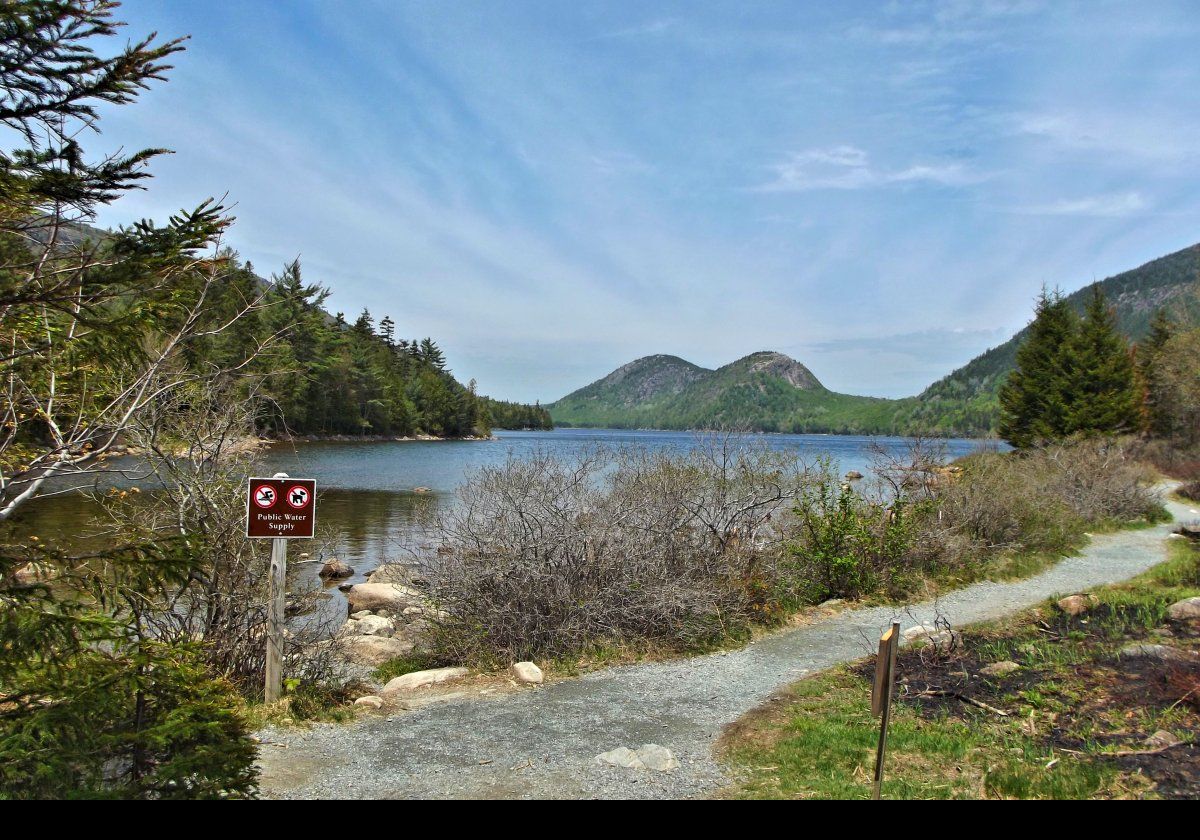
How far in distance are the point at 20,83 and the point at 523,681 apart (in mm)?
6582

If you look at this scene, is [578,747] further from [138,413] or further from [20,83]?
[20,83]

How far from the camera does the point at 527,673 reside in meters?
8.05

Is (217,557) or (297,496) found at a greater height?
(297,496)

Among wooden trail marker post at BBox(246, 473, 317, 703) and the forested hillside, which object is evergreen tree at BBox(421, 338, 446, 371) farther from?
wooden trail marker post at BBox(246, 473, 317, 703)

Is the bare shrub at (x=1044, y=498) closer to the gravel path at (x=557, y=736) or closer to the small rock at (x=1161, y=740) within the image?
the gravel path at (x=557, y=736)

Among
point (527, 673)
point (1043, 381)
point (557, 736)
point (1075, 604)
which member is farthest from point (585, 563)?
point (1043, 381)

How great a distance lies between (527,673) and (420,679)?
3.87 ft

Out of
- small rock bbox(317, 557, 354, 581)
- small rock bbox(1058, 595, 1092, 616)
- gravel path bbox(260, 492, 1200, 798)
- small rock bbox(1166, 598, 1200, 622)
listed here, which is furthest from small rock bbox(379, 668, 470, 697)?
small rock bbox(317, 557, 354, 581)

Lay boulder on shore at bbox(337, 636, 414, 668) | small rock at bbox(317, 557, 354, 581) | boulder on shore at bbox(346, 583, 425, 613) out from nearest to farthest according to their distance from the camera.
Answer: boulder on shore at bbox(337, 636, 414, 668) → boulder on shore at bbox(346, 583, 425, 613) → small rock at bbox(317, 557, 354, 581)

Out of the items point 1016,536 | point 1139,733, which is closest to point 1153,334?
point 1016,536

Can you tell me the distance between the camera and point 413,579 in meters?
9.32

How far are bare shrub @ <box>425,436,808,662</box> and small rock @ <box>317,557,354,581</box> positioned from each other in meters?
9.40

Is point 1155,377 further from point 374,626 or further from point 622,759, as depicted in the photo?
point 622,759

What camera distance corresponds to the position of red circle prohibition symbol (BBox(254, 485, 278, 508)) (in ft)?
22.3
